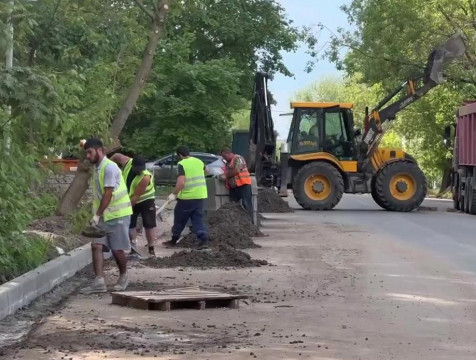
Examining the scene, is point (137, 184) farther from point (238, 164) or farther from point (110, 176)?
point (238, 164)

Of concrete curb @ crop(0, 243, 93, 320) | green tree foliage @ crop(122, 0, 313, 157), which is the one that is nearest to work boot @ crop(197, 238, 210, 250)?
concrete curb @ crop(0, 243, 93, 320)

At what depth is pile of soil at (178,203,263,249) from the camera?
17.8 meters

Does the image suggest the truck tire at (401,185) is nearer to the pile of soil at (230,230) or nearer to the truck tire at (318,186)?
the truck tire at (318,186)

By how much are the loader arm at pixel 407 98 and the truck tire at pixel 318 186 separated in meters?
1.07

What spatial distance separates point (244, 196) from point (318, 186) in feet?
31.4

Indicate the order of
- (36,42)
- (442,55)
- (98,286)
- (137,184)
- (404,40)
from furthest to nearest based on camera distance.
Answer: (404,40) < (442,55) < (36,42) < (137,184) < (98,286)

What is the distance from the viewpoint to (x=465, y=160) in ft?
102

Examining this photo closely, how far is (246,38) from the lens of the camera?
50.1 m

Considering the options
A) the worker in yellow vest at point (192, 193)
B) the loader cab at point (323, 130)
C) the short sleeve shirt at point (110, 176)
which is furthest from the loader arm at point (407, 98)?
the short sleeve shirt at point (110, 176)

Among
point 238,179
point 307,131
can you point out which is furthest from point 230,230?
point 307,131

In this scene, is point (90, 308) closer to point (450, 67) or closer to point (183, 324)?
point (183, 324)

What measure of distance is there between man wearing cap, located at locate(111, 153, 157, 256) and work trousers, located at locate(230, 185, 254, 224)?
177 inches

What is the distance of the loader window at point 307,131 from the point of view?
2997 cm

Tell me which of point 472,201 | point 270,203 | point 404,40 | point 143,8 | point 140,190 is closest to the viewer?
point 140,190
